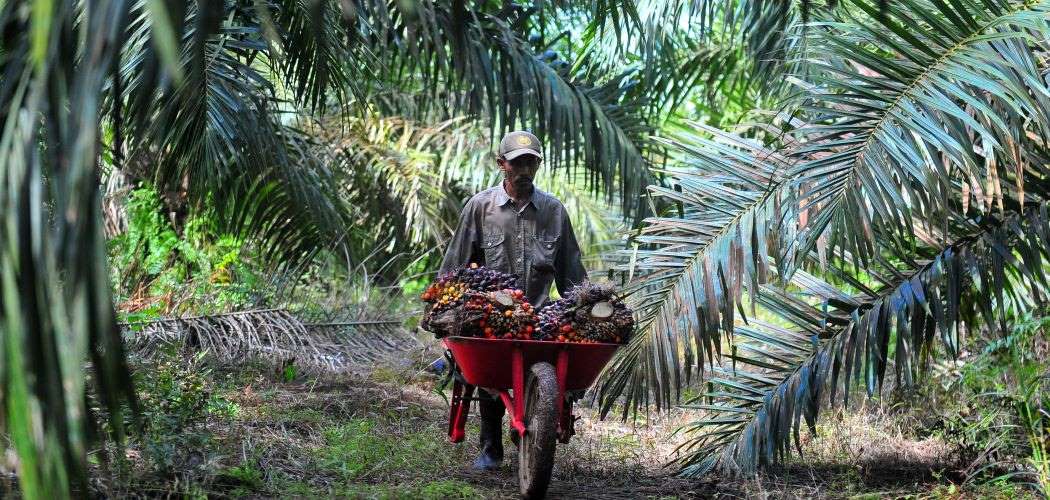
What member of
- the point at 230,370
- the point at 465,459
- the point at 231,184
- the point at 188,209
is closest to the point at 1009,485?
the point at 465,459

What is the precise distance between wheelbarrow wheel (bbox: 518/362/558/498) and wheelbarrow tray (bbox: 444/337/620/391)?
9 centimetres

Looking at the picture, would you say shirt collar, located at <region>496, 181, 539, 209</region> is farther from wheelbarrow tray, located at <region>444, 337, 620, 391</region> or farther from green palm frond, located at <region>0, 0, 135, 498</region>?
green palm frond, located at <region>0, 0, 135, 498</region>

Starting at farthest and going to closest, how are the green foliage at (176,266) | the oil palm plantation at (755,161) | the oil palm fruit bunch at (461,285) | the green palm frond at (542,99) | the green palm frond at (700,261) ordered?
the green foliage at (176,266)
the green palm frond at (542,99)
the oil palm fruit bunch at (461,285)
the green palm frond at (700,261)
the oil palm plantation at (755,161)

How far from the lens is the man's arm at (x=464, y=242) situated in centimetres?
632

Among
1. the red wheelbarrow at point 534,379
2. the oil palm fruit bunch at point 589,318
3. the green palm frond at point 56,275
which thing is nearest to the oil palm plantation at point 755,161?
the green palm frond at point 56,275

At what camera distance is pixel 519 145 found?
19.7 feet

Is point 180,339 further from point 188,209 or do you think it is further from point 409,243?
point 409,243

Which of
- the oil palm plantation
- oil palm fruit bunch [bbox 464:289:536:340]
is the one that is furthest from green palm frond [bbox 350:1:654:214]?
oil palm fruit bunch [bbox 464:289:536:340]

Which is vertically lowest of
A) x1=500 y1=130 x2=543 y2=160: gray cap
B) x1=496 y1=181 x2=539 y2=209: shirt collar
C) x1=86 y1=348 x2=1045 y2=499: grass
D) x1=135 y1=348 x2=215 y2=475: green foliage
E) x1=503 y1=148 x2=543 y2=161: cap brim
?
x1=86 y1=348 x2=1045 y2=499: grass

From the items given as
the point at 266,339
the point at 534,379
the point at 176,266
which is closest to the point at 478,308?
the point at 534,379

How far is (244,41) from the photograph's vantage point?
720cm

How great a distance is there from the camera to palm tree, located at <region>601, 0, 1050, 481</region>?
482cm

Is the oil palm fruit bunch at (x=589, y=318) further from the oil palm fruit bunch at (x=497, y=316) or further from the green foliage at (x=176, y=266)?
the green foliage at (x=176, y=266)

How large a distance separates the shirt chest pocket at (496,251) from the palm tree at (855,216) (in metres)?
0.75
